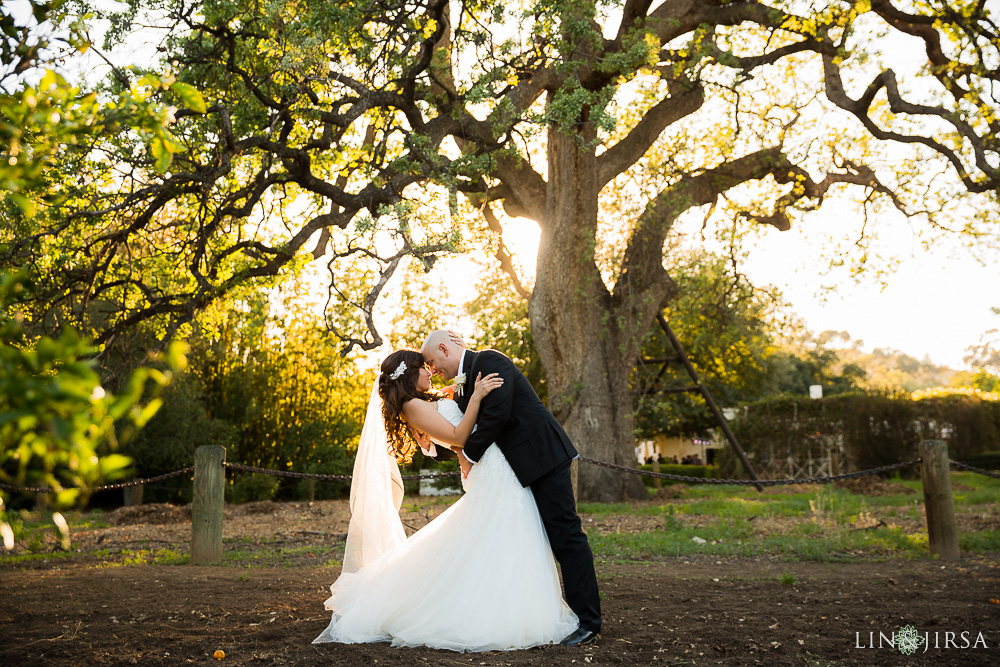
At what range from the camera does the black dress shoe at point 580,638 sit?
4.68 meters

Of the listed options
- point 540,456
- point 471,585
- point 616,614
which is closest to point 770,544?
point 616,614

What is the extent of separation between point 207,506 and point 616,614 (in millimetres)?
4802

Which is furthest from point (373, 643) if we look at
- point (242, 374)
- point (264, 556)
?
point (242, 374)

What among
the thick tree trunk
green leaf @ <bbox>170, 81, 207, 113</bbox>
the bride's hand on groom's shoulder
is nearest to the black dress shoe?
the bride's hand on groom's shoulder

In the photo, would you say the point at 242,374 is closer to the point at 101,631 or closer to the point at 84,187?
the point at 84,187

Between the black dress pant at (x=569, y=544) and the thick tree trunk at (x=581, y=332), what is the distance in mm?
8480

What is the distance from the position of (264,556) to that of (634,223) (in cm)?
942

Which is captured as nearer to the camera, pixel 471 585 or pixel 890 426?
pixel 471 585

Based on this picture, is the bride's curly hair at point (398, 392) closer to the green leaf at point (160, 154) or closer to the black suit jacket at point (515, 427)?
the black suit jacket at point (515, 427)

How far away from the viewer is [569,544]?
4953 mm

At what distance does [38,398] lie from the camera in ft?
4.53

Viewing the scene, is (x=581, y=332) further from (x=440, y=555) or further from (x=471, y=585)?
(x=471, y=585)

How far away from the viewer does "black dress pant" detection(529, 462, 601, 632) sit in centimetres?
480

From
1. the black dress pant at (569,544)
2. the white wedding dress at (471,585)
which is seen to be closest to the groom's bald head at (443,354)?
the white wedding dress at (471,585)
